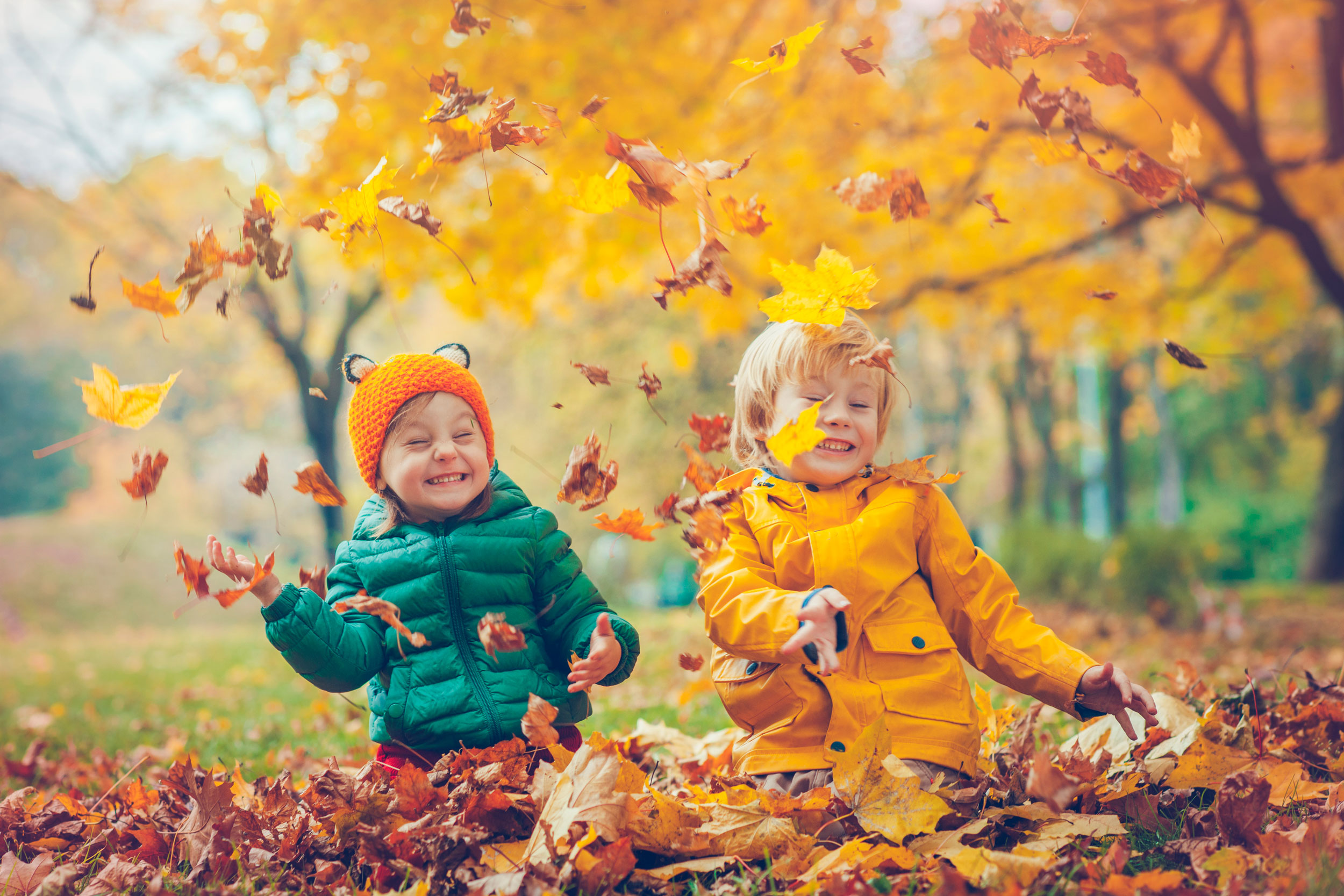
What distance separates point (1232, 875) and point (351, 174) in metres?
5.86

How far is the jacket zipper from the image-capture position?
216cm

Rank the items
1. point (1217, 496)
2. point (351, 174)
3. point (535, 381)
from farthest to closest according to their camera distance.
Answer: point (1217, 496) < point (535, 381) < point (351, 174)

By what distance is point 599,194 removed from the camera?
84.4 inches

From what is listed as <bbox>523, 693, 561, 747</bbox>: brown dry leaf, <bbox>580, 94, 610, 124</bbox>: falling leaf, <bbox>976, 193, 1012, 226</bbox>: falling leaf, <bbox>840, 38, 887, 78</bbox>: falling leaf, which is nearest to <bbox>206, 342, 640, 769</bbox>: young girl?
<bbox>523, 693, 561, 747</bbox>: brown dry leaf

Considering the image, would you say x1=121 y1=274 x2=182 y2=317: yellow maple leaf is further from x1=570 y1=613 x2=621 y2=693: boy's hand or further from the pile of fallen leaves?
x1=570 y1=613 x2=621 y2=693: boy's hand

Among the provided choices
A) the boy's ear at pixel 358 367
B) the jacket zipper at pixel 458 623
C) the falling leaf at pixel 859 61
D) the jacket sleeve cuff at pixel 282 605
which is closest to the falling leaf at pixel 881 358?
the falling leaf at pixel 859 61

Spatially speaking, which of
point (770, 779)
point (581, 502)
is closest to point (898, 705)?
point (770, 779)

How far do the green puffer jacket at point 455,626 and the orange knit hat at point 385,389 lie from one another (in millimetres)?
211

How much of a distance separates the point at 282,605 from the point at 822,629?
3.84 ft

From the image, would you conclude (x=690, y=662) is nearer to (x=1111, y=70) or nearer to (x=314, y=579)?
(x=314, y=579)

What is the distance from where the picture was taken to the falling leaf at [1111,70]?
206 cm

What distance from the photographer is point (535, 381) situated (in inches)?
784

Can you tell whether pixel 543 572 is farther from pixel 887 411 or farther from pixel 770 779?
pixel 887 411

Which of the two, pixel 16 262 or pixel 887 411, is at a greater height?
pixel 16 262
